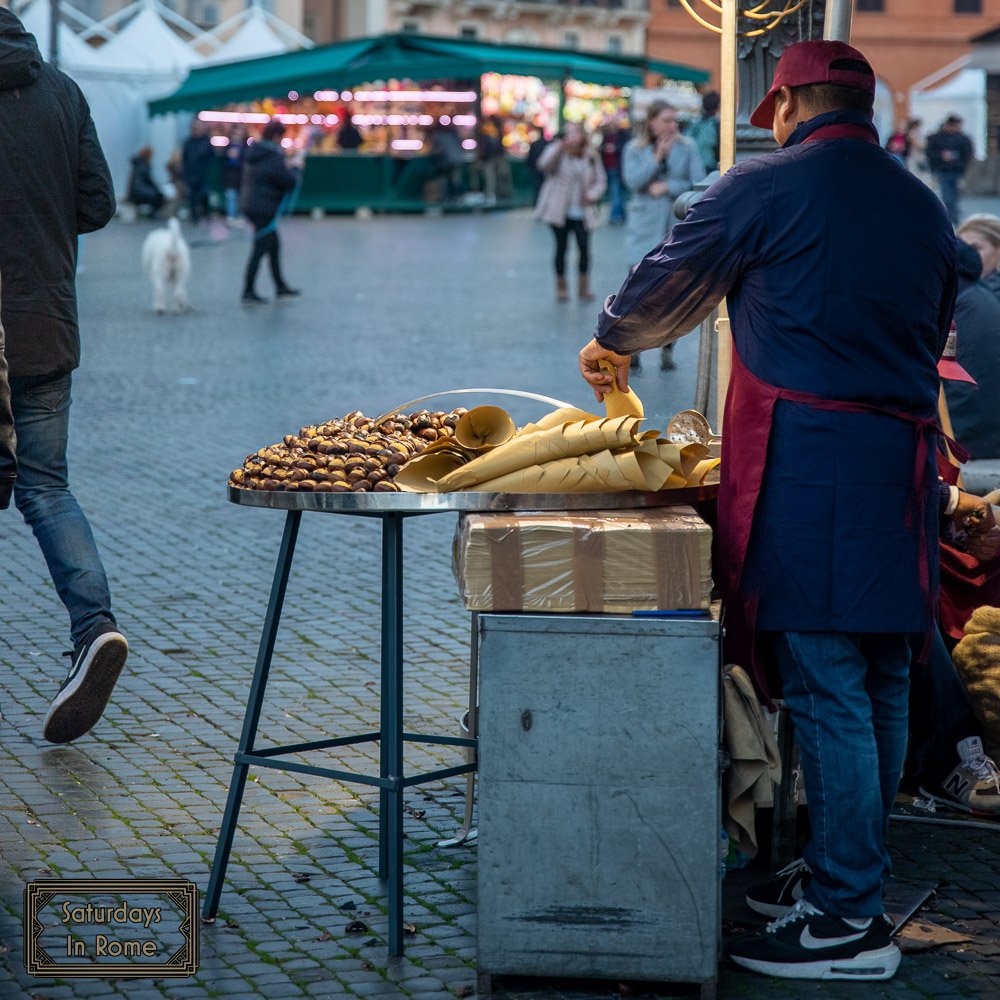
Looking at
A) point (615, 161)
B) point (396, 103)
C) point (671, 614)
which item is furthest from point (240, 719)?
point (396, 103)

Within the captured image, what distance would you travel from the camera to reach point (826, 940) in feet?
11.0

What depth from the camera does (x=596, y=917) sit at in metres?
3.22

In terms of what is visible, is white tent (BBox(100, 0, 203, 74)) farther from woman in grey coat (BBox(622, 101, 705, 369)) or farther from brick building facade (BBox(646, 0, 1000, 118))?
brick building facade (BBox(646, 0, 1000, 118))

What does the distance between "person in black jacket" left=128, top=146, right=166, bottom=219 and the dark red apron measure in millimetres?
28825

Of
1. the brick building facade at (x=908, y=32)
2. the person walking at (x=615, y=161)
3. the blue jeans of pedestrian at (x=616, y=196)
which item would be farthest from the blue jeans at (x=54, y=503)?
the brick building facade at (x=908, y=32)

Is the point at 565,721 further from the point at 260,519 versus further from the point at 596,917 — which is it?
the point at 260,519

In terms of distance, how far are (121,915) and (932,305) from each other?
2013mm

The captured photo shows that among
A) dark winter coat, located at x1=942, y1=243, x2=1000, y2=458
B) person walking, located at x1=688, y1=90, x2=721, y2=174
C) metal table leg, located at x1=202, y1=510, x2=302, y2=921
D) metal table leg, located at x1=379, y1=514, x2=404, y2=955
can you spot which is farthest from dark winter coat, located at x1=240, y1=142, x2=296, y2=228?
metal table leg, located at x1=379, y1=514, x2=404, y2=955

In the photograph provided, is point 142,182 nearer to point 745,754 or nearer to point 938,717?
point 938,717

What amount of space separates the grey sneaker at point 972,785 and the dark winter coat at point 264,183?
551 inches

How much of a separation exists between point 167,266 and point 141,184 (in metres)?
15.0

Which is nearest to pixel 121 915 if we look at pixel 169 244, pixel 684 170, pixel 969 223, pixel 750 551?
pixel 750 551

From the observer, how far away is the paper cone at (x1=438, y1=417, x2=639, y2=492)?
3.42 meters

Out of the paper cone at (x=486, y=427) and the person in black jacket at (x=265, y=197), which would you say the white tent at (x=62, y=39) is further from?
the paper cone at (x=486, y=427)
